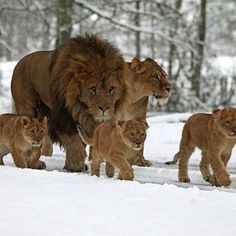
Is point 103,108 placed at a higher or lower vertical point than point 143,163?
higher

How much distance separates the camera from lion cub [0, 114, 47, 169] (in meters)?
7.30

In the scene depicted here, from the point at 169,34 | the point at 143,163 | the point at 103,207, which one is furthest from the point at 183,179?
the point at 169,34

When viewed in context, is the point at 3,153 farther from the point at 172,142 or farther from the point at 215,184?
the point at 172,142

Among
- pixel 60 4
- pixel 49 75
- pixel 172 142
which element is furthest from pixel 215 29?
pixel 49 75

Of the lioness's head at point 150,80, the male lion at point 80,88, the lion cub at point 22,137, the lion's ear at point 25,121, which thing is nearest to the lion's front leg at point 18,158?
the lion cub at point 22,137

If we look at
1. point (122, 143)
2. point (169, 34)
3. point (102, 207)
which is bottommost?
point (102, 207)

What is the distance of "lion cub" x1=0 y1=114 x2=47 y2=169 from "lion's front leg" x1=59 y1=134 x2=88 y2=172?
292 millimetres

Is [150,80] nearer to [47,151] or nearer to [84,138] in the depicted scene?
[47,151]

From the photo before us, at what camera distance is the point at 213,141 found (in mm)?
6527

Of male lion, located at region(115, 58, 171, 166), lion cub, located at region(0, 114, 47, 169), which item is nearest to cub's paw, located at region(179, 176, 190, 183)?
male lion, located at region(115, 58, 171, 166)

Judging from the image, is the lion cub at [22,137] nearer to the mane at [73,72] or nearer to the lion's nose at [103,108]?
the mane at [73,72]

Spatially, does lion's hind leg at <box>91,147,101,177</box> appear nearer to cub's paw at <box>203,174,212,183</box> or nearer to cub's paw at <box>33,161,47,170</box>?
cub's paw at <box>33,161,47,170</box>

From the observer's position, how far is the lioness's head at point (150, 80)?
850 centimetres

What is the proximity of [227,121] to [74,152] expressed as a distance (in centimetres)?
187
